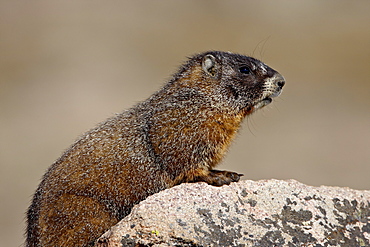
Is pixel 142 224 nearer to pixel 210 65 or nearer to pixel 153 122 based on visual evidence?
pixel 153 122

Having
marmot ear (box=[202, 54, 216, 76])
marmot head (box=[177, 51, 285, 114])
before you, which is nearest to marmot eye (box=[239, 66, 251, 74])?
marmot head (box=[177, 51, 285, 114])

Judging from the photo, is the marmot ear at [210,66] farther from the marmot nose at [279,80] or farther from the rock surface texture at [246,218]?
the rock surface texture at [246,218]

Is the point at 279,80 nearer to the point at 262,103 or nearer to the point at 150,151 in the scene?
the point at 262,103

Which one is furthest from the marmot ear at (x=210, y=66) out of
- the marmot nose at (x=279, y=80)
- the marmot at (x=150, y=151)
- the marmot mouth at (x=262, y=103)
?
the marmot nose at (x=279, y=80)

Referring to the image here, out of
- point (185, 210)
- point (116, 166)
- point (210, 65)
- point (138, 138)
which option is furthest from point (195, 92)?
point (185, 210)

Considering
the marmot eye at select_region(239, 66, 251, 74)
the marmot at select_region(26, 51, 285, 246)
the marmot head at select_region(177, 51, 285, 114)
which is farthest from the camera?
the marmot eye at select_region(239, 66, 251, 74)

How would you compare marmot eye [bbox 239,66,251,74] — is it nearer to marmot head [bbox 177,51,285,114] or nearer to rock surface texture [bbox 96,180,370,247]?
marmot head [bbox 177,51,285,114]
